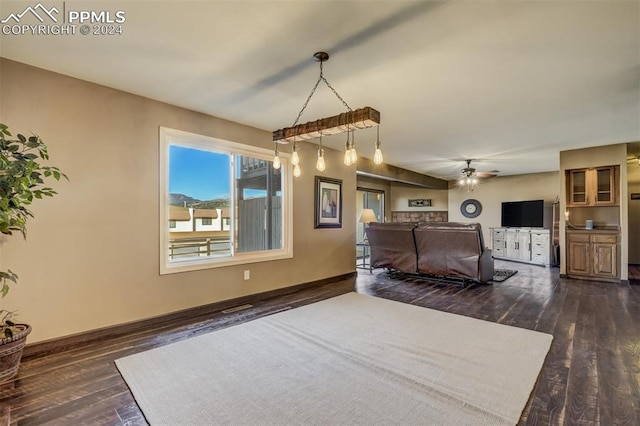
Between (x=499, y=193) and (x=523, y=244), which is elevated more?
(x=499, y=193)

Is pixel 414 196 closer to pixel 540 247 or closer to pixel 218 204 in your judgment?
pixel 540 247

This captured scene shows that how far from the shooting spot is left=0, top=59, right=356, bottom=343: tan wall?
2.60 metres

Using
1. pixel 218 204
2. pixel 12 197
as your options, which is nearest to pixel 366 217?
pixel 218 204

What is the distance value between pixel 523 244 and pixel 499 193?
207cm

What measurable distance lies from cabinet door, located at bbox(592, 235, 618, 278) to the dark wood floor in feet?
1.90

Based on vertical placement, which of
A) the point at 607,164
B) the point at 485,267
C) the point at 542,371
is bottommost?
the point at 542,371

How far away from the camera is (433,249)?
213 inches

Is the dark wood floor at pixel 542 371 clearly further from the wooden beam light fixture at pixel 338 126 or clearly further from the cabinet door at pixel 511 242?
the cabinet door at pixel 511 242

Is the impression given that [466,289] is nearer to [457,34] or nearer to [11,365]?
[457,34]

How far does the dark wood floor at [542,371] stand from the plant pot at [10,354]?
8cm

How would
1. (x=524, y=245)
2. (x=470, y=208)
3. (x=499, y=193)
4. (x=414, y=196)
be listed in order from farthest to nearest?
(x=414, y=196) → (x=470, y=208) → (x=499, y=193) → (x=524, y=245)

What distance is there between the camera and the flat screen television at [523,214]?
8.05 m

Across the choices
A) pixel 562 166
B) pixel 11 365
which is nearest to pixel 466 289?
pixel 562 166

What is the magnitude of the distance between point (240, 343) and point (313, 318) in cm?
95
